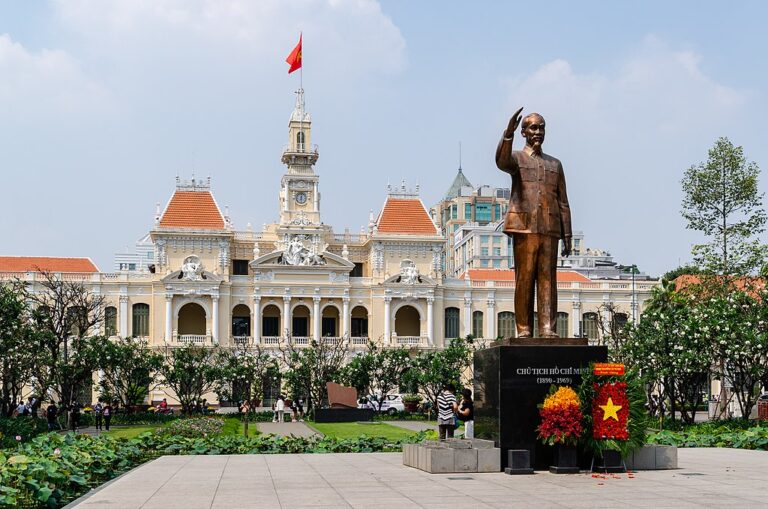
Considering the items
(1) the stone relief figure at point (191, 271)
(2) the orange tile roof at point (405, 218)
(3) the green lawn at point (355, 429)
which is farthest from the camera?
(2) the orange tile roof at point (405, 218)

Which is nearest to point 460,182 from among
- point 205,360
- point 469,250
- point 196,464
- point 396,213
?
point 469,250

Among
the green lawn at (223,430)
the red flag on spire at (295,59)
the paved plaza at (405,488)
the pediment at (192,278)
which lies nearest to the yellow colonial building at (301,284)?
the pediment at (192,278)

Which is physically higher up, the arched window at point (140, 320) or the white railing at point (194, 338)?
the arched window at point (140, 320)

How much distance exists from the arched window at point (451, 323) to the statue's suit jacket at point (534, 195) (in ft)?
202

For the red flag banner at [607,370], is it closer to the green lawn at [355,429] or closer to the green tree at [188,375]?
the green lawn at [355,429]

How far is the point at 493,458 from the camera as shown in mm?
17625

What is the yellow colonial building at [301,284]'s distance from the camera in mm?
76125

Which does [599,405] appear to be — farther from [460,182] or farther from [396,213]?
[460,182]

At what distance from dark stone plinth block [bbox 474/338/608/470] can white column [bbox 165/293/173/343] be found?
196ft

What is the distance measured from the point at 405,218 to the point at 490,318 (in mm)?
10176

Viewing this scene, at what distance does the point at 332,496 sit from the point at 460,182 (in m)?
170

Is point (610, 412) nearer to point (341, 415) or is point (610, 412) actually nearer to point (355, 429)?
point (355, 429)

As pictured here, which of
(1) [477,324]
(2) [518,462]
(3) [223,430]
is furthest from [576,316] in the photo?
(2) [518,462]

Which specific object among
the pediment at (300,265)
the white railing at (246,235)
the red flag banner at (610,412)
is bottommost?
the red flag banner at (610,412)
